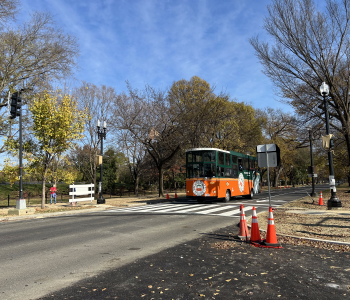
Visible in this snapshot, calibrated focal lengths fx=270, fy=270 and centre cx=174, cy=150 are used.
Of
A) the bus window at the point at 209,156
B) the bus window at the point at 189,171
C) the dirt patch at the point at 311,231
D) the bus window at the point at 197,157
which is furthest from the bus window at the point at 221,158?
the dirt patch at the point at 311,231

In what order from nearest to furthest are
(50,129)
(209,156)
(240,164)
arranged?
(50,129), (209,156), (240,164)

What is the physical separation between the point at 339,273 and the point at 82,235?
23.1ft

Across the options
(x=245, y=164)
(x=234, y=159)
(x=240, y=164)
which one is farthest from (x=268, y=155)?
(x=245, y=164)

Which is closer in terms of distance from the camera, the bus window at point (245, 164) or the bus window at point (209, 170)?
the bus window at point (209, 170)

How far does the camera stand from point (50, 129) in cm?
1723

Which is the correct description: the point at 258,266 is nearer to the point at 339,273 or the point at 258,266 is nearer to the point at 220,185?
the point at 339,273

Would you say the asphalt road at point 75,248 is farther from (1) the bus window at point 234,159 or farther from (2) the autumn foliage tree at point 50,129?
(1) the bus window at point 234,159

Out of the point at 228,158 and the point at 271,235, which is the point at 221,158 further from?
the point at 271,235

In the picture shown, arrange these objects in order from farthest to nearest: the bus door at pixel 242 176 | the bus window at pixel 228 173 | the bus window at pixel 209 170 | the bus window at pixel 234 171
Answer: the bus door at pixel 242 176 < the bus window at pixel 234 171 < the bus window at pixel 228 173 < the bus window at pixel 209 170

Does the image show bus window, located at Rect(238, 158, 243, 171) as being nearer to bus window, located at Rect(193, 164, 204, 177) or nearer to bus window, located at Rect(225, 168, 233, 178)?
bus window, located at Rect(225, 168, 233, 178)

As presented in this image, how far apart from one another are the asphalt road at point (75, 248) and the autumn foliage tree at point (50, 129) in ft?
28.8

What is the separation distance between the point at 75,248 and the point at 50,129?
12.2m

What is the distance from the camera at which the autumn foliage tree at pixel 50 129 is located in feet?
56.9

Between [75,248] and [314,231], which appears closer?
[75,248]
